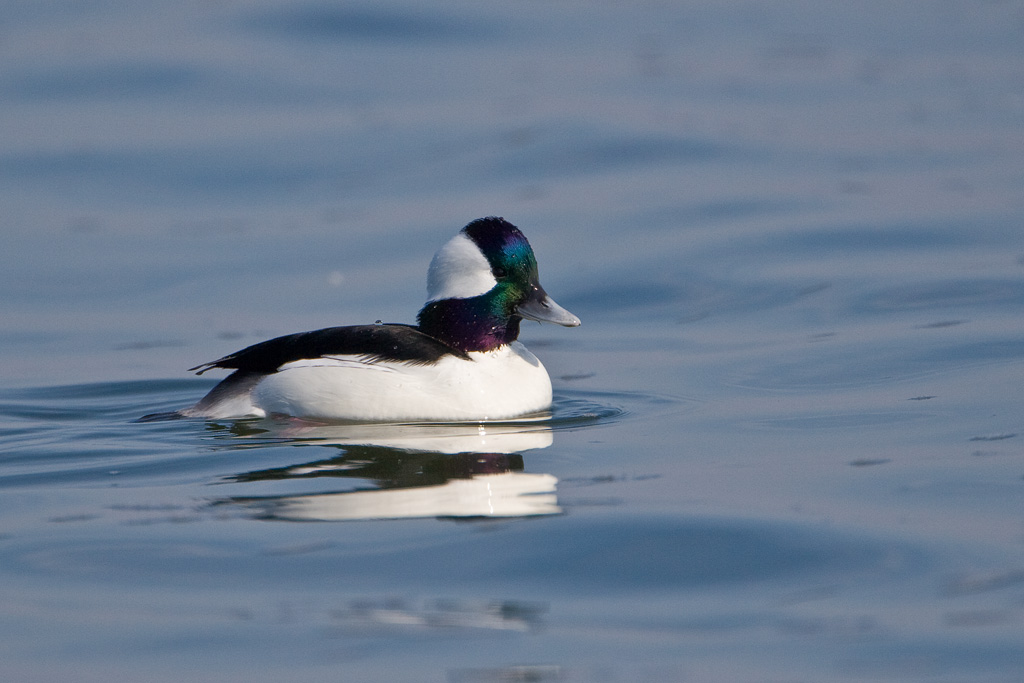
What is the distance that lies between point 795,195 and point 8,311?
23.2ft

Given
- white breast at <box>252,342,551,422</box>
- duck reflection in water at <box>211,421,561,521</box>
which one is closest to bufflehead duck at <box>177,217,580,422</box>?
white breast at <box>252,342,551,422</box>

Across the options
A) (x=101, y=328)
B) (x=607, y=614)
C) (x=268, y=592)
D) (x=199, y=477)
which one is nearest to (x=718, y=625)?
(x=607, y=614)

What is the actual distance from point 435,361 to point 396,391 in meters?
0.29

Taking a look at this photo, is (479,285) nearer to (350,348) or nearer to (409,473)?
(350,348)

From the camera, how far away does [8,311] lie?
34.9 ft

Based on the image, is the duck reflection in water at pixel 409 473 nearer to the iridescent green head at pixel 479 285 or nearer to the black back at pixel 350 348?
the black back at pixel 350 348

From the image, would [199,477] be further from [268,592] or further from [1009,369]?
[1009,369]

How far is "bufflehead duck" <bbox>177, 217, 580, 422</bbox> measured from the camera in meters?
7.28

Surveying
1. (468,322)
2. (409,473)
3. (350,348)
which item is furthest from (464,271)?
(409,473)

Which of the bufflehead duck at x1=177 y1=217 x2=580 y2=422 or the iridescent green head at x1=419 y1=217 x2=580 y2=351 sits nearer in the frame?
the bufflehead duck at x1=177 y1=217 x2=580 y2=422

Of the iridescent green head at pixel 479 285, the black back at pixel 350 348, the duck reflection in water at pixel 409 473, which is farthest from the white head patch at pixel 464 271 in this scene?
the duck reflection in water at pixel 409 473

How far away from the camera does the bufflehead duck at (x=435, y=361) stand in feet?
23.9

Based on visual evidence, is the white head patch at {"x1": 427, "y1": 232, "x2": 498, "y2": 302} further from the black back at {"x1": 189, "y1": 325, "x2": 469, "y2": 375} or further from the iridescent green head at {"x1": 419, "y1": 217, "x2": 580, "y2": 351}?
the black back at {"x1": 189, "y1": 325, "x2": 469, "y2": 375}

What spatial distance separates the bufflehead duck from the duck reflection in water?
117 millimetres
